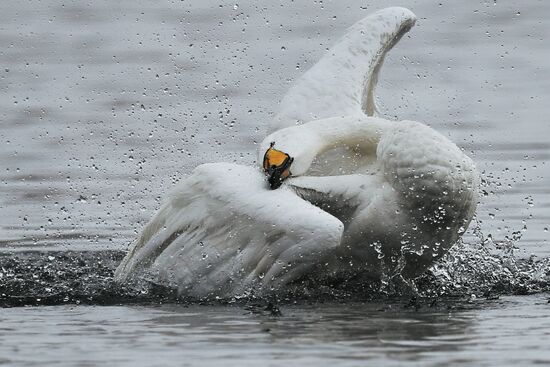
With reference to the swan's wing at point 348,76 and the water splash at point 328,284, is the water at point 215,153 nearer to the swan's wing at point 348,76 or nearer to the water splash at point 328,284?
the water splash at point 328,284

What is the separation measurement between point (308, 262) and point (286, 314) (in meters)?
0.51

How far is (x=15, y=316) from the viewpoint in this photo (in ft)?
31.1

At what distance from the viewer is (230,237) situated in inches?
400

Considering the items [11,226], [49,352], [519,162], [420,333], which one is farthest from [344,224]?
[519,162]

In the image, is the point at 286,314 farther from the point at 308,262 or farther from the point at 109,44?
the point at 109,44

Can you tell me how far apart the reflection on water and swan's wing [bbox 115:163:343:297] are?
0.33 metres

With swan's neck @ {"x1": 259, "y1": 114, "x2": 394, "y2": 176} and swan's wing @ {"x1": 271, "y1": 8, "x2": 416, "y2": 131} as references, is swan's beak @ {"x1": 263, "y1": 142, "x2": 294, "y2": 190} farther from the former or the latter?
swan's wing @ {"x1": 271, "y1": 8, "x2": 416, "y2": 131}

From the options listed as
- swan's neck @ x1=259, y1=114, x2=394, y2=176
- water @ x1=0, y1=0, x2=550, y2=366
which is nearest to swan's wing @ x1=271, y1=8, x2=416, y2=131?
swan's neck @ x1=259, y1=114, x2=394, y2=176

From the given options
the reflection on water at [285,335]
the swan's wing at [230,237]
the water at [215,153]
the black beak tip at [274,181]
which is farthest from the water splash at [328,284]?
the black beak tip at [274,181]

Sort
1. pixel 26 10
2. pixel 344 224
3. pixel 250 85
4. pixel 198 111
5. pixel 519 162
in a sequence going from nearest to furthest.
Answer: pixel 344 224
pixel 519 162
pixel 198 111
pixel 250 85
pixel 26 10

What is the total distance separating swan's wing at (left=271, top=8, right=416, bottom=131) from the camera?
39.9 ft

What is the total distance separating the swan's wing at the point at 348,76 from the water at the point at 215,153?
1.27 metres

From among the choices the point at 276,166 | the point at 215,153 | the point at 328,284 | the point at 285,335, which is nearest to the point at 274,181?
the point at 276,166

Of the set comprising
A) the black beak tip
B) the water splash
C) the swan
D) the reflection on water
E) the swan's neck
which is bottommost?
the water splash
